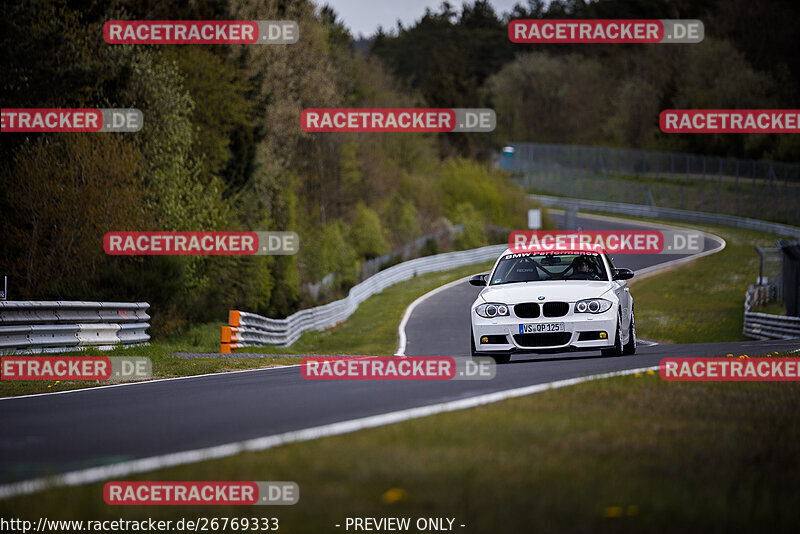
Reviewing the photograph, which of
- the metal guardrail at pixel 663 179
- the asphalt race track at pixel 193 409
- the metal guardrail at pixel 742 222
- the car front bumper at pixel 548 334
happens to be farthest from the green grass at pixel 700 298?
the asphalt race track at pixel 193 409

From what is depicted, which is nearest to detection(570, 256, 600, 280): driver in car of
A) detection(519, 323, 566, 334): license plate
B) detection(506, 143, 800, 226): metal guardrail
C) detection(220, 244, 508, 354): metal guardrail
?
detection(519, 323, 566, 334): license plate

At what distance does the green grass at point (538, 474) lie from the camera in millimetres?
5207

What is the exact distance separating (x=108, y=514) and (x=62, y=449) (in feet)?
7.88

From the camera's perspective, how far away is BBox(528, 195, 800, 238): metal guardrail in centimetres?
7550

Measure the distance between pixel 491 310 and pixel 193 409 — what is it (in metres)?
6.37

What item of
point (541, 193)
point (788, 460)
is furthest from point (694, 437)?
point (541, 193)

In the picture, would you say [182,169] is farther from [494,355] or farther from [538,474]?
[538,474]

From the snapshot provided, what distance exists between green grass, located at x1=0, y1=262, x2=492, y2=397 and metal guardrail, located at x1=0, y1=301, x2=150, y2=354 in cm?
43

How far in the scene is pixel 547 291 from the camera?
1534 cm

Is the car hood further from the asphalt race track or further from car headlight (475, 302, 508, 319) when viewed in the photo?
the asphalt race track

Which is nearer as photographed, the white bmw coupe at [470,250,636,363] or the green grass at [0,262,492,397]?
the white bmw coupe at [470,250,636,363]

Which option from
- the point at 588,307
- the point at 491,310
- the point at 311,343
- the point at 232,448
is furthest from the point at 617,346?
the point at 311,343

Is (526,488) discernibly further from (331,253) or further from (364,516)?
(331,253)

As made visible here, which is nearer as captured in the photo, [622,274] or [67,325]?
[622,274]
